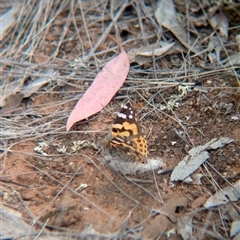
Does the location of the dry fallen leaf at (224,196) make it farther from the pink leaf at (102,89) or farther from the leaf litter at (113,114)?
the pink leaf at (102,89)

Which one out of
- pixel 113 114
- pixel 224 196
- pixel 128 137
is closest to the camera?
pixel 224 196

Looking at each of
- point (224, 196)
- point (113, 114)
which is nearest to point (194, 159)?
point (224, 196)

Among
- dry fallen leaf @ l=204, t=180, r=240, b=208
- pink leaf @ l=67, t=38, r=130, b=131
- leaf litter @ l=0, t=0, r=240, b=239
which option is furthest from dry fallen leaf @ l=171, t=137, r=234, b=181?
pink leaf @ l=67, t=38, r=130, b=131

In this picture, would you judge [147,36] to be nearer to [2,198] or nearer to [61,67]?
[61,67]

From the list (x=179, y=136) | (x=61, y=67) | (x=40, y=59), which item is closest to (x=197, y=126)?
(x=179, y=136)

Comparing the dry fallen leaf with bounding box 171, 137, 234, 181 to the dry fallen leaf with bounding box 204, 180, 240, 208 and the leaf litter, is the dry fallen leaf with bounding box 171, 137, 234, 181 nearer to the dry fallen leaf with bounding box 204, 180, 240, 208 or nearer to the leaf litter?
the leaf litter

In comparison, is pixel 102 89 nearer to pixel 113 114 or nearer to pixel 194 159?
pixel 113 114

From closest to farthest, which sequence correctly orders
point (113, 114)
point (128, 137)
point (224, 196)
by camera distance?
point (224, 196), point (128, 137), point (113, 114)
